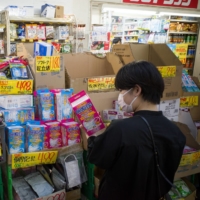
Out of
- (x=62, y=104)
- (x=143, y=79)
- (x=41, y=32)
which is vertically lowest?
(x=62, y=104)

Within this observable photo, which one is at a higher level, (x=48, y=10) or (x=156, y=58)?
(x=48, y=10)

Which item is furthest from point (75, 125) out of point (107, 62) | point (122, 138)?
point (107, 62)

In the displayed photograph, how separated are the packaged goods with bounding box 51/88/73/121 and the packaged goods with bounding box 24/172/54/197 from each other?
55 centimetres

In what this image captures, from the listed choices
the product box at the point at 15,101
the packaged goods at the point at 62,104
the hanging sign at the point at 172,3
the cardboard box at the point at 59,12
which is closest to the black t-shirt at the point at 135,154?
the packaged goods at the point at 62,104

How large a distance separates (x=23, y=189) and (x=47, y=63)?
3.52 feet

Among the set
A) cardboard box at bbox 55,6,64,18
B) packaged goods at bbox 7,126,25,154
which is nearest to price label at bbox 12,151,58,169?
packaged goods at bbox 7,126,25,154

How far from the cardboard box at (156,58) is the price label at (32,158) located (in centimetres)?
128

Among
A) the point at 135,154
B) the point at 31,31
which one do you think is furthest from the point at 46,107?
the point at 31,31

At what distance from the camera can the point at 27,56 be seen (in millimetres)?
2277

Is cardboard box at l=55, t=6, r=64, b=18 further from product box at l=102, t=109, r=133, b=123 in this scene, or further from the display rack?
product box at l=102, t=109, r=133, b=123

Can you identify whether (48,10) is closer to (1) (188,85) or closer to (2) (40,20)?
(2) (40,20)

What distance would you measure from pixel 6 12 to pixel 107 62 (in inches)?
96.4

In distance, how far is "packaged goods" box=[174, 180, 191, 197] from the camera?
2.38 metres

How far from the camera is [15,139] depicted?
1845 mm
